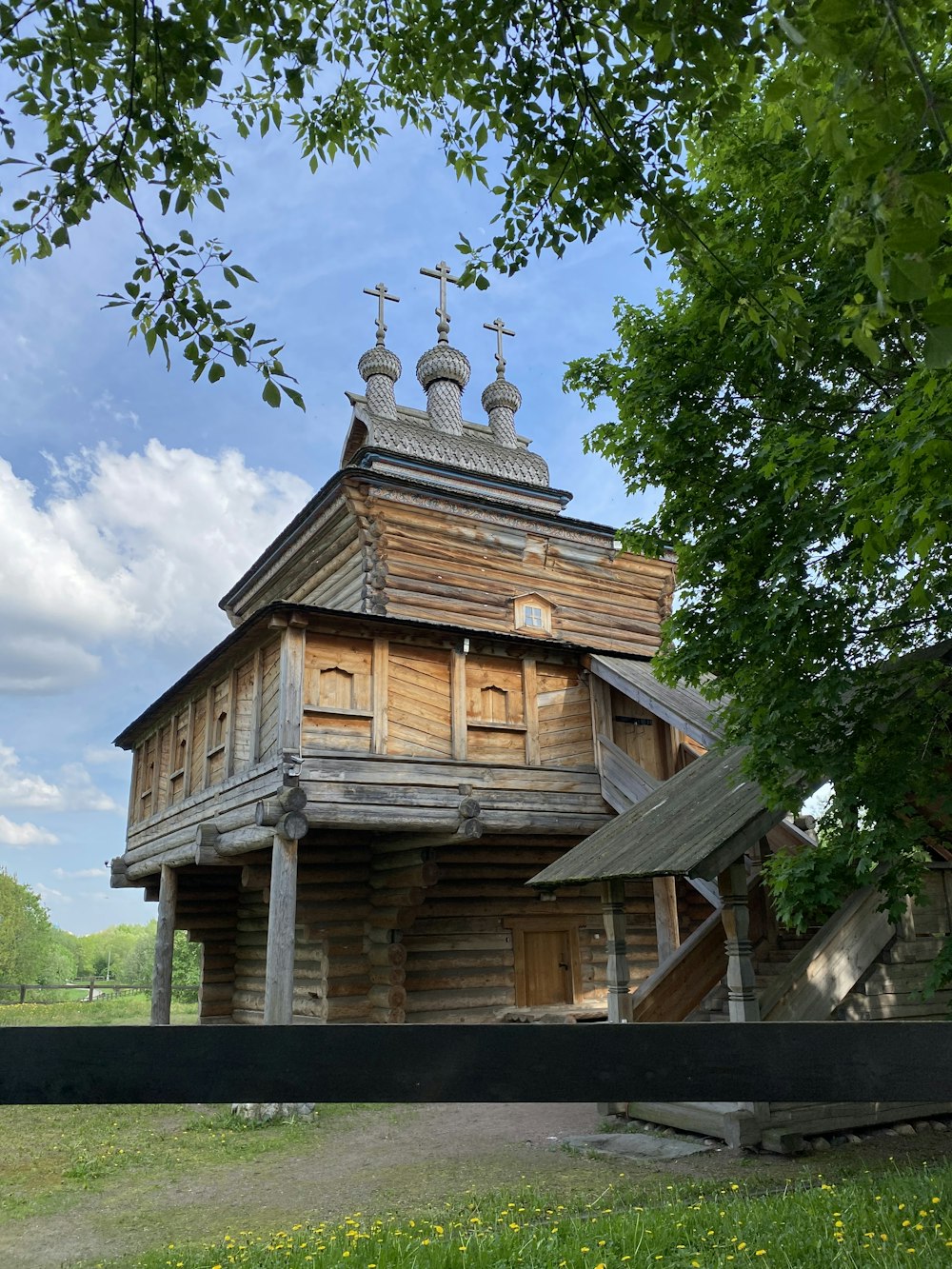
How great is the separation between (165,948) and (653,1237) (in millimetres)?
11736

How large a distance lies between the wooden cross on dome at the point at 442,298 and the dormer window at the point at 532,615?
784cm

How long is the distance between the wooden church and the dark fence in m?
6.47

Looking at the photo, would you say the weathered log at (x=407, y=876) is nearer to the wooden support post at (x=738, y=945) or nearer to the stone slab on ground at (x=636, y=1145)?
the stone slab on ground at (x=636, y=1145)

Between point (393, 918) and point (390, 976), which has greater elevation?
point (393, 918)

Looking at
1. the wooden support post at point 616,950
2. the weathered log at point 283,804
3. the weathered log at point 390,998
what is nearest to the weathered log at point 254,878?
the weathered log at point 390,998

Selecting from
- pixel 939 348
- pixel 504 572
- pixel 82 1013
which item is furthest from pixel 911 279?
pixel 82 1013

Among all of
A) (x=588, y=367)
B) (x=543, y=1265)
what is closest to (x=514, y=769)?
(x=588, y=367)

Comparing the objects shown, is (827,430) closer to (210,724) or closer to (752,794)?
(752,794)

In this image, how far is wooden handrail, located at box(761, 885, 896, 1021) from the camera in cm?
823

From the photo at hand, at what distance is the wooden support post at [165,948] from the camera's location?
589 inches

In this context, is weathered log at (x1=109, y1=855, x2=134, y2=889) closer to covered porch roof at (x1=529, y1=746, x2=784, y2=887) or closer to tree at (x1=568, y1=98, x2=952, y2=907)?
covered porch roof at (x1=529, y1=746, x2=784, y2=887)

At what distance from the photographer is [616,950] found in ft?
33.3

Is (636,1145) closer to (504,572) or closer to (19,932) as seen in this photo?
(504,572)

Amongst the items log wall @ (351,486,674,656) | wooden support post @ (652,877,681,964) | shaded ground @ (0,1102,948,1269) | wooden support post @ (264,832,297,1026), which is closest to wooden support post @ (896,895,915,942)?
shaded ground @ (0,1102,948,1269)
